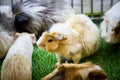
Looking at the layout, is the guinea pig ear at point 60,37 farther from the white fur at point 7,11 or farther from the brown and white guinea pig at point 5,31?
the white fur at point 7,11

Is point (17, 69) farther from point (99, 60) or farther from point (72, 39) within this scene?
point (99, 60)

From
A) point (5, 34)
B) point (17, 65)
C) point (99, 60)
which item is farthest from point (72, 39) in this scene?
point (5, 34)

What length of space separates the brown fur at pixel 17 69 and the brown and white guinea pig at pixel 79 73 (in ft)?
1.47

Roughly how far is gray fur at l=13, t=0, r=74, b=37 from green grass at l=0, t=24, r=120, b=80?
0.26 meters

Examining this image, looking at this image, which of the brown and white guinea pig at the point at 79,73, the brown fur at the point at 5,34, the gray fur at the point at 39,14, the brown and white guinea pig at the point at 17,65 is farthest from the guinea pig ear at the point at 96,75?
the gray fur at the point at 39,14

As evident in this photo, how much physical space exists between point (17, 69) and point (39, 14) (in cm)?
110

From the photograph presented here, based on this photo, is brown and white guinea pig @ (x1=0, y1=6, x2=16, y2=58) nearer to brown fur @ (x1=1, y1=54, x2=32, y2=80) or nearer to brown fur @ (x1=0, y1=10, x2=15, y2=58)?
brown fur @ (x1=0, y1=10, x2=15, y2=58)

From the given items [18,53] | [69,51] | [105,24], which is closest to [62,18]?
[105,24]

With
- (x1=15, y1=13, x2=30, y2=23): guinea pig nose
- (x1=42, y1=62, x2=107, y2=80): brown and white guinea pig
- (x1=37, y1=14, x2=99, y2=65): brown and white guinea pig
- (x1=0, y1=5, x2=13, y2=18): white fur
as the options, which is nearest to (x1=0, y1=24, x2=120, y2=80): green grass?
(x1=37, y1=14, x2=99, y2=65): brown and white guinea pig

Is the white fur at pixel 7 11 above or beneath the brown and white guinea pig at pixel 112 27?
above

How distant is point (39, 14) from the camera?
3.60 meters

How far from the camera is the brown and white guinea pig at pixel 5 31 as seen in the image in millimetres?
3248

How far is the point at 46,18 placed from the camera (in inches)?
142

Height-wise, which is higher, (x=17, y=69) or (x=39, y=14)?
(x=39, y=14)
